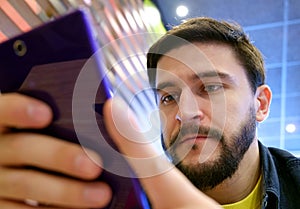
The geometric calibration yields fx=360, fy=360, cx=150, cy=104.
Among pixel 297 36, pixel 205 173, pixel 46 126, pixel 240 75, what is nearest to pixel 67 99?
pixel 46 126

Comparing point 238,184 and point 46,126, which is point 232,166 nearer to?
point 238,184

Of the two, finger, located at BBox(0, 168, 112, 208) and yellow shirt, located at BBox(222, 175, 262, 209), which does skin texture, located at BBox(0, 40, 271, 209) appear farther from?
yellow shirt, located at BBox(222, 175, 262, 209)

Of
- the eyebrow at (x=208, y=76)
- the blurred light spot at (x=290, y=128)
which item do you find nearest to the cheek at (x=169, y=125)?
the eyebrow at (x=208, y=76)

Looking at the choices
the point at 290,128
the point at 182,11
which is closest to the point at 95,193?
the point at 182,11

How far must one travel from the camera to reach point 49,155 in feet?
1.07

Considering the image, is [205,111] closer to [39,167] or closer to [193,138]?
[193,138]

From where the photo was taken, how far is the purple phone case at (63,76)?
336mm

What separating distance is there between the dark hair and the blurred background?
127 cm

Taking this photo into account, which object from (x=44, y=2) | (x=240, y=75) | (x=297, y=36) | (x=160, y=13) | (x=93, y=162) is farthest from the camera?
(x=297, y=36)

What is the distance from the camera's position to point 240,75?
1380mm

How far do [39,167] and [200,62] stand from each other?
1060 millimetres

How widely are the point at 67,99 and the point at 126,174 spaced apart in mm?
96

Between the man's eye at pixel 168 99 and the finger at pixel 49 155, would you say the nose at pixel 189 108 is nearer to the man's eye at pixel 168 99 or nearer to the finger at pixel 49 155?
the man's eye at pixel 168 99

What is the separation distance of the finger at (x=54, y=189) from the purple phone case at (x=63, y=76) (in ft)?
0.05
